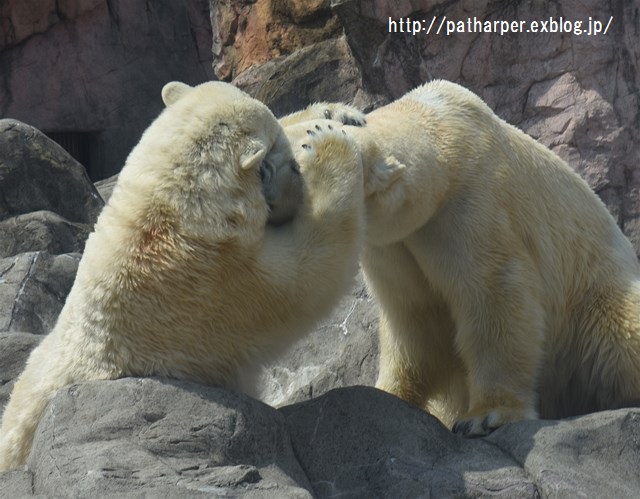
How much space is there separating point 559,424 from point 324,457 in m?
0.74

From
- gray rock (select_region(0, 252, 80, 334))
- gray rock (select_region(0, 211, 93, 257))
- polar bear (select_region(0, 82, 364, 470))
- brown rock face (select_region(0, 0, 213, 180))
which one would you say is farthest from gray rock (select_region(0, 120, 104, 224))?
brown rock face (select_region(0, 0, 213, 180))

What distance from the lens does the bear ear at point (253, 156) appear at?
321cm

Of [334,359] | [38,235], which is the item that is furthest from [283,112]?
[334,359]

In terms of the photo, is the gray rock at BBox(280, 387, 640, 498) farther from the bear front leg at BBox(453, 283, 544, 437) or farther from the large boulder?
the bear front leg at BBox(453, 283, 544, 437)

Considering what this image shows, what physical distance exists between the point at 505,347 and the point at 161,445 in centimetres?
136

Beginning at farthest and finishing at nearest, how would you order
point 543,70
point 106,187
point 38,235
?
1. point 106,187
2. point 543,70
3. point 38,235

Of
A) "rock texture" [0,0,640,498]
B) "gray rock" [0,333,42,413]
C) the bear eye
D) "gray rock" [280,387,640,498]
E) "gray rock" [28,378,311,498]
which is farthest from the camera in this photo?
"gray rock" [0,333,42,413]

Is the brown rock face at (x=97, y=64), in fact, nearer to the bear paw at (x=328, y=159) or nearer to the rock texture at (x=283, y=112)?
the rock texture at (x=283, y=112)

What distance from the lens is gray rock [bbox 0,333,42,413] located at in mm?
4703

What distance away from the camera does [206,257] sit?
3193 millimetres

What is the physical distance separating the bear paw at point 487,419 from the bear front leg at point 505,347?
0.10 feet

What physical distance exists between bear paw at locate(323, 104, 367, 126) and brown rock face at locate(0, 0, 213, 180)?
9218 millimetres

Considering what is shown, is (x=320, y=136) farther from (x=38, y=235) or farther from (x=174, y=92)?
(x=38, y=235)

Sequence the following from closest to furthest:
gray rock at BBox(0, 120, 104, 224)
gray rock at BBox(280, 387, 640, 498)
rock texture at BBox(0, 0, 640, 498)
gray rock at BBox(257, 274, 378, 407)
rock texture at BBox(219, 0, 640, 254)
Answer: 1. rock texture at BBox(0, 0, 640, 498)
2. gray rock at BBox(280, 387, 640, 498)
3. gray rock at BBox(257, 274, 378, 407)
4. rock texture at BBox(219, 0, 640, 254)
5. gray rock at BBox(0, 120, 104, 224)
